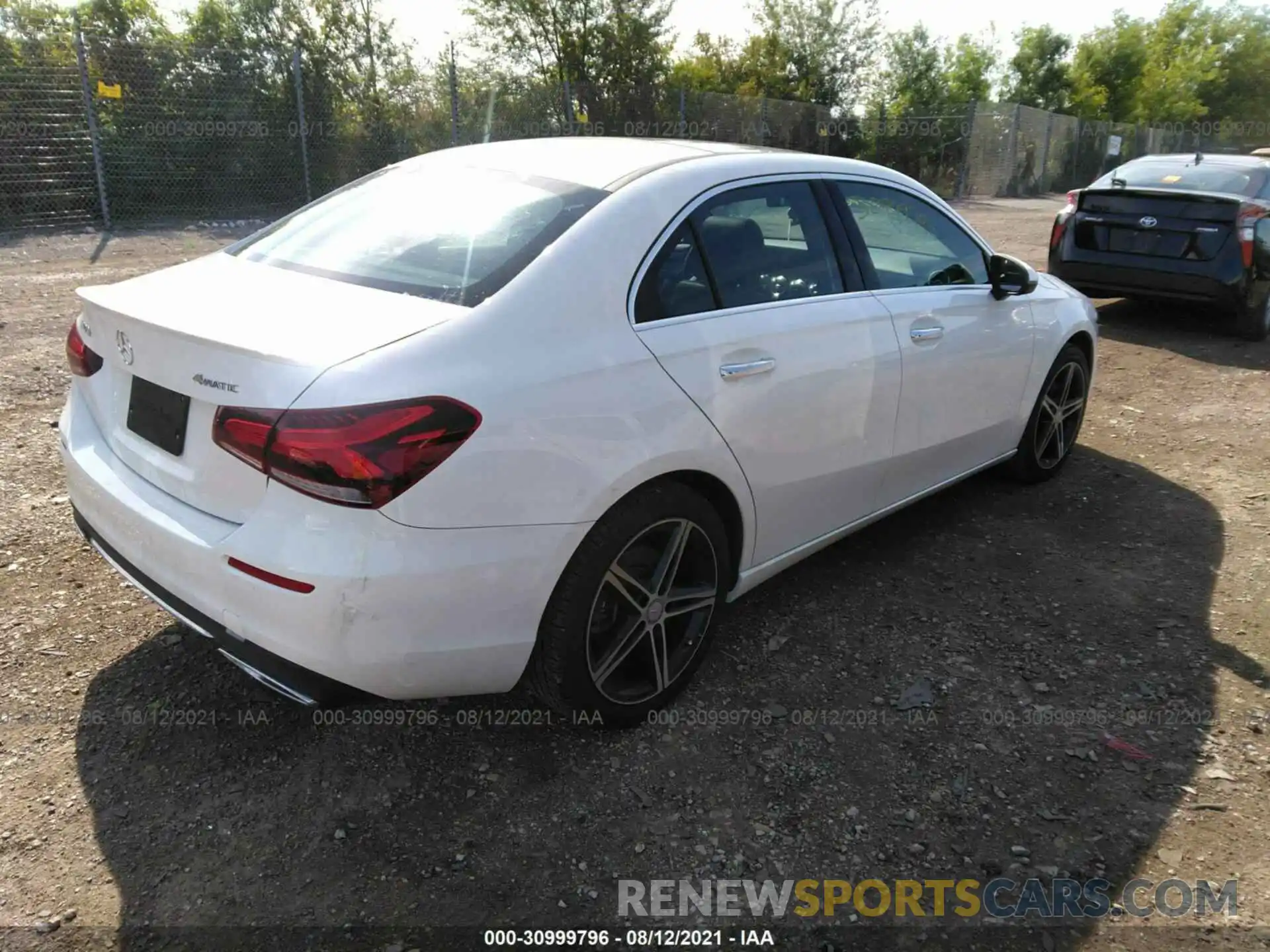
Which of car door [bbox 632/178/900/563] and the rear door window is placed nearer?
car door [bbox 632/178/900/563]

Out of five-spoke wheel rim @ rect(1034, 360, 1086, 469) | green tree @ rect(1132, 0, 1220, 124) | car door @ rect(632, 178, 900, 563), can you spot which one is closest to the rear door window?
car door @ rect(632, 178, 900, 563)

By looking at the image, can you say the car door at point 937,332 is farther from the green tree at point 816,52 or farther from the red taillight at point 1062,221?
the green tree at point 816,52

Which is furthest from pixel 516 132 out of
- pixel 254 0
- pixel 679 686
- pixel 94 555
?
pixel 679 686

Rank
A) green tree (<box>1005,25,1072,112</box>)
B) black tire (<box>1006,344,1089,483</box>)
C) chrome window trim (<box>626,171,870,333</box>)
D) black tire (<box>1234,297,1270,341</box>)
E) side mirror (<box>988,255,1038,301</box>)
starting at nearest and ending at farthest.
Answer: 1. chrome window trim (<box>626,171,870,333</box>)
2. side mirror (<box>988,255,1038,301</box>)
3. black tire (<box>1006,344,1089,483</box>)
4. black tire (<box>1234,297,1270,341</box>)
5. green tree (<box>1005,25,1072,112</box>)

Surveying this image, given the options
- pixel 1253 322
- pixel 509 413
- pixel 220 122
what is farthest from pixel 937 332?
pixel 220 122

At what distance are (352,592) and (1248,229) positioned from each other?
814 centimetres

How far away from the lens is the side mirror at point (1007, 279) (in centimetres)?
405

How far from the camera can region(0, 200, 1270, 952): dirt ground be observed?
88.5 inches

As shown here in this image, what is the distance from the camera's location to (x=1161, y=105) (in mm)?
46656

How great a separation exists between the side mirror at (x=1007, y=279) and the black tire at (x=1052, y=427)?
656mm

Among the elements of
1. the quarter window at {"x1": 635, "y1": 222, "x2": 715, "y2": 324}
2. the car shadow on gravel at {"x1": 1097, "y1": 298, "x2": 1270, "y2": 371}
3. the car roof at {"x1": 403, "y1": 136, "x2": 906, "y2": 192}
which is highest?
the car roof at {"x1": 403, "y1": 136, "x2": 906, "y2": 192}

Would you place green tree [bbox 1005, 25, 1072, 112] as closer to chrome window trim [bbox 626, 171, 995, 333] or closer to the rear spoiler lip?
the rear spoiler lip

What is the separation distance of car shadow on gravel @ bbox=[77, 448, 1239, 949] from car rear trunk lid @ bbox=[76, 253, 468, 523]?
0.83 meters

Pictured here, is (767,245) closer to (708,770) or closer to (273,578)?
(708,770)
